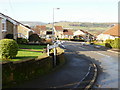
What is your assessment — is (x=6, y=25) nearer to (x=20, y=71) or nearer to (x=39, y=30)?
(x=20, y=71)

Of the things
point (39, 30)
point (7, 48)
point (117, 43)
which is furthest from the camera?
point (39, 30)

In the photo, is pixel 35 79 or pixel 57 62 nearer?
pixel 35 79

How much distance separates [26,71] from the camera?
10180mm

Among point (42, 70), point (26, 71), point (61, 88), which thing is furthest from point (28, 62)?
point (61, 88)

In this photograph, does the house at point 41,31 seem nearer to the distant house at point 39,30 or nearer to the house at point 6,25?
the distant house at point 39,30

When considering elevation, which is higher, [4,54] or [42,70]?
[4,54]

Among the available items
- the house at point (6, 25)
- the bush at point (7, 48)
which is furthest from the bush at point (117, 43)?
the bush at point (7, 48)

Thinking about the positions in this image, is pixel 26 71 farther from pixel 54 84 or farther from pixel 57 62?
pixel 57 62

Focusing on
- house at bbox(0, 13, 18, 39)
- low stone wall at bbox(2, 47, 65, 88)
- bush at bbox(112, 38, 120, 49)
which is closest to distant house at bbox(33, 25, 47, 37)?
bush at bbox(112, 38, 120, 49)

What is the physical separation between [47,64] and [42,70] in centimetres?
87

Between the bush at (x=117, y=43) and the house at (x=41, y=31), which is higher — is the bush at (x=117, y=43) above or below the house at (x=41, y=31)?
below

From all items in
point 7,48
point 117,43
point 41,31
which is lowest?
point 117,43

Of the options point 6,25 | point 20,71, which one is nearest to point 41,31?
point 6,25

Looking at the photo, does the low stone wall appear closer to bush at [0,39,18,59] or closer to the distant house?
bush at [0,39,18,59]
